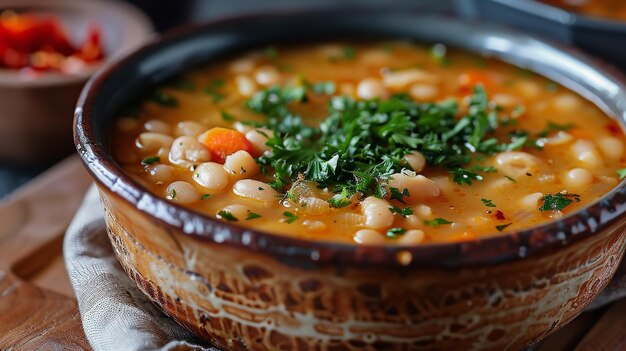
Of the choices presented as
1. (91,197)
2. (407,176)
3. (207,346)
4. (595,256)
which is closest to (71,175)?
(91,197)

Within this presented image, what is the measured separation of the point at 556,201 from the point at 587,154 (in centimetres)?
34

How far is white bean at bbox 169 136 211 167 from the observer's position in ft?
7.12

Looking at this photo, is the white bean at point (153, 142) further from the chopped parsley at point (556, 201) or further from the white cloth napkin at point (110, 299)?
the chopped parsley at point (556, 201)

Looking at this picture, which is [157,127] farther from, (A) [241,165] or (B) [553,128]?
(B) [553,128]

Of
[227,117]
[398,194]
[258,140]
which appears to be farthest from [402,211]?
[227,117]

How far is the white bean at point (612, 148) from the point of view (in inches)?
90.2

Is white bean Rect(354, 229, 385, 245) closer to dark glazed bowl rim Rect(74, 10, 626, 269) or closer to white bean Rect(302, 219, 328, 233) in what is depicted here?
white bean Rect(302, 219, 328, 233)

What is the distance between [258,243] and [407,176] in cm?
57

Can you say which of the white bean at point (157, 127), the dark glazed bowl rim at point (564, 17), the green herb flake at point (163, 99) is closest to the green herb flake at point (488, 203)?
the white bean at point (157, 127)

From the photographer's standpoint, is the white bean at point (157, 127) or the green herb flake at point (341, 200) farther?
the white bean at point (157, 127)

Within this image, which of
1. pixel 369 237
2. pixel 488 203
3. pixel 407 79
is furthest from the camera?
pixel 407 79

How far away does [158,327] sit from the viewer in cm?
203

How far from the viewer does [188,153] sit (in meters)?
2.18

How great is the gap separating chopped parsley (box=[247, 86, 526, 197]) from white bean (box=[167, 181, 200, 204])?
20 cm
